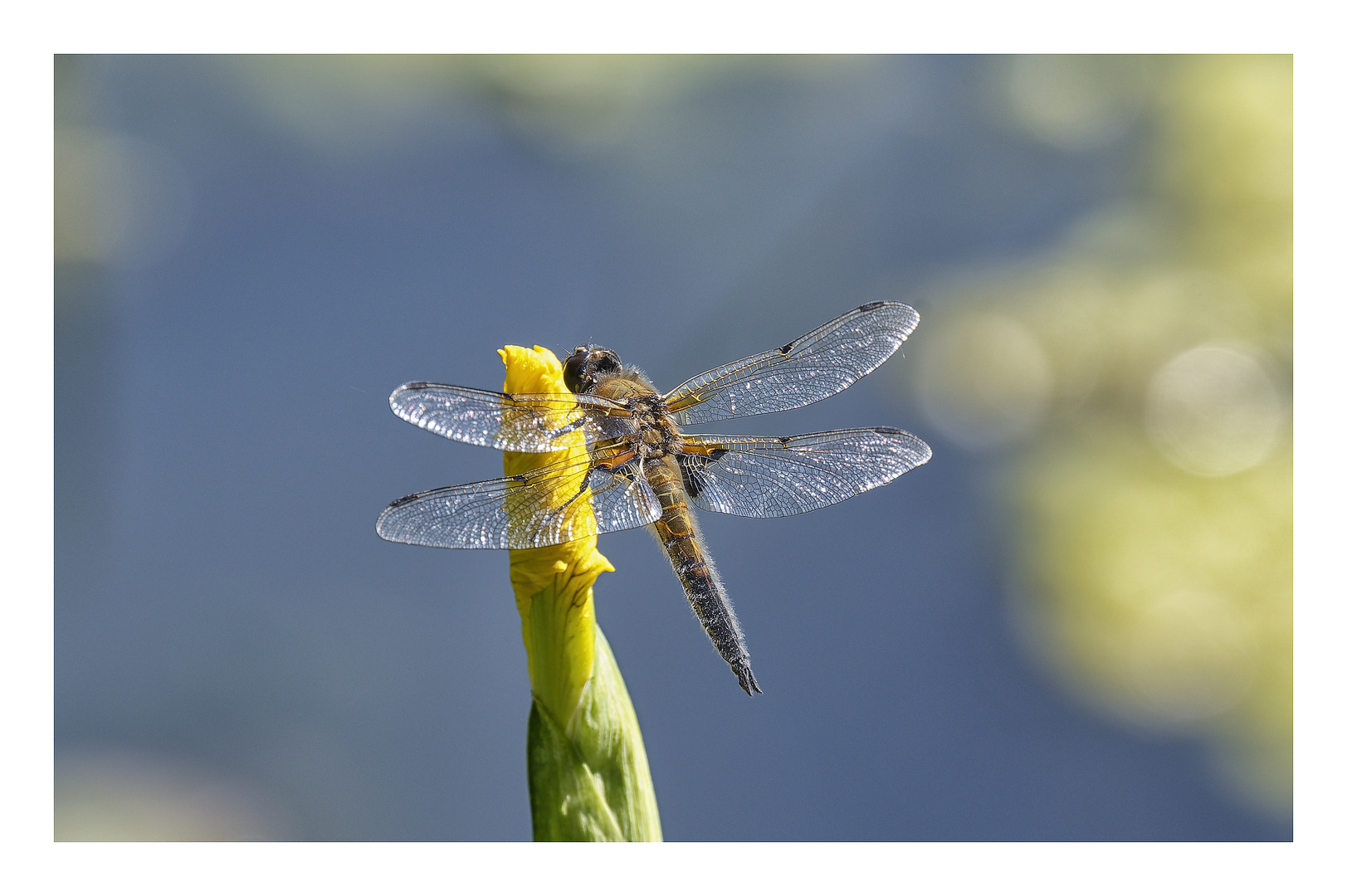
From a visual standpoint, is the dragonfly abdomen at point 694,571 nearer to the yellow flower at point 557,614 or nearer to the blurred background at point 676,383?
the yellow flower at point 557,614

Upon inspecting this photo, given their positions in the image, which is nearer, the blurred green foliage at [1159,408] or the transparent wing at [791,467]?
the transparent wing at [791,467]

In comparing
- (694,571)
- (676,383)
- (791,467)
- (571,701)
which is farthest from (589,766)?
(676,383)

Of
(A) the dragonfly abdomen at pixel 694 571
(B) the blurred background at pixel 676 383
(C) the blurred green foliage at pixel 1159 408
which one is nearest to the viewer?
(A) the dragonfly abdomen at pixel 694 571

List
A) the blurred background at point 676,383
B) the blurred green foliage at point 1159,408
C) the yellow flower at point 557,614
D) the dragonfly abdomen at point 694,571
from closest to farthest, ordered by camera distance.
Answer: the yellow flower at point 557,614 < the dragonfly abdomen at point 694,571 < the blurred background at point 676,383 < the blurred green foliage at point 1159,408

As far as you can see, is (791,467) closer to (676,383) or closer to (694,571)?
(694,571)

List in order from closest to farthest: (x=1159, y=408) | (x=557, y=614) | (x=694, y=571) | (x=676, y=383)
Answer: (x=557, y=614) < (x=694, y=571) < (x=676, y=383) < (x=1159, y=408)

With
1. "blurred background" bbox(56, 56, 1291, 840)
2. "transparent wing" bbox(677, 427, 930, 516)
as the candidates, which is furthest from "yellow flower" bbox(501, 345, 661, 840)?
"blurred background" bbox(56, 56, 1291, 840)

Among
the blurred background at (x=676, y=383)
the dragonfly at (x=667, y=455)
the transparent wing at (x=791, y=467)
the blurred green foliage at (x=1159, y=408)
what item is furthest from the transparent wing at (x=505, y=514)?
the blurred green foliage at (x=1159, y=408)
